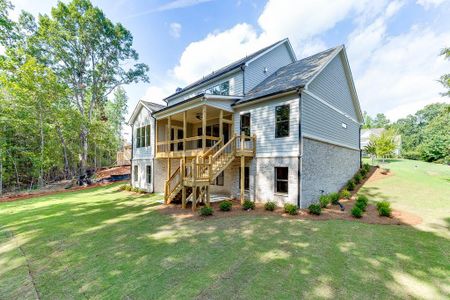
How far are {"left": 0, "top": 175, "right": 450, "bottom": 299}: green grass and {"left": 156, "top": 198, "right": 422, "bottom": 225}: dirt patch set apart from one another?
0.55 meters

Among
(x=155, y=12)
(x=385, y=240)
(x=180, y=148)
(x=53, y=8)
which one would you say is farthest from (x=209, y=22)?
(x=385, y=240)

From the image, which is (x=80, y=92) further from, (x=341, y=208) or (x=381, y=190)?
(x=381, y=190)

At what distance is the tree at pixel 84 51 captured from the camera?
19219 millimetres

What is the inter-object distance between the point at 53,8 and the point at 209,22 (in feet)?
50.1

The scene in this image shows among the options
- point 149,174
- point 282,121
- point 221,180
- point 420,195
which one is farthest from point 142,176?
point 420,195

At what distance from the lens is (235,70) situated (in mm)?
12875

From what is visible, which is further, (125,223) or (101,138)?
(101,138)

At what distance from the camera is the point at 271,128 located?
1023 cm

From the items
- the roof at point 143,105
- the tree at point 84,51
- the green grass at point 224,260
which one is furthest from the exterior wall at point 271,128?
the tree at point 84,51

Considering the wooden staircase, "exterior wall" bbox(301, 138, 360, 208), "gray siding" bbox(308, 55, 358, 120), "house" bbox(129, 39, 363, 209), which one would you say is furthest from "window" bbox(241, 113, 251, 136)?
"gray siding" bbox(308, 55, 358, 120)

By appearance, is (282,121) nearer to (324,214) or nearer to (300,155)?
(300,155)

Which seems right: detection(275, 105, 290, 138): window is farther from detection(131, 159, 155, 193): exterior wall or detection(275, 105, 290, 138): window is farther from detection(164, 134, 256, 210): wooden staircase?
detection(131, 159, 155, 193): exterior wall

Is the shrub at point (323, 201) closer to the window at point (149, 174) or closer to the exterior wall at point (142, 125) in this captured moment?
the exterior wall at point (142, 125)

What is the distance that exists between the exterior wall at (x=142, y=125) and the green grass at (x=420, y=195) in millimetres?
14920
